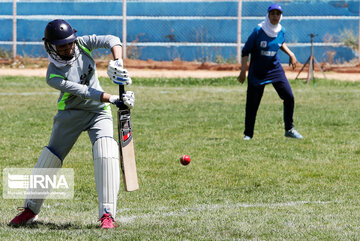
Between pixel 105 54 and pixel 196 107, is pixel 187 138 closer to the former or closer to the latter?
pixel 196 107

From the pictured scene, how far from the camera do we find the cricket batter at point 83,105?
565cm

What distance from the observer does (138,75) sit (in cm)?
2423

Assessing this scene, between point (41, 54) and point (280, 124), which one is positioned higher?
point (280, 124)

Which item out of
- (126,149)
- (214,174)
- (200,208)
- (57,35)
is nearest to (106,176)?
(126,149)

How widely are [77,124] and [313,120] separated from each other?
26.4 feet

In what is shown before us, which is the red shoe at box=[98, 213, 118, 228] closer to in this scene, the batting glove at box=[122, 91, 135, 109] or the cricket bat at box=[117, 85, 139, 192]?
the cricket bat at box=[117, 85, 139, 192]

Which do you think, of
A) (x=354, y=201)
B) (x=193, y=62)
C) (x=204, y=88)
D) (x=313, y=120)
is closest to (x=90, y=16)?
(x=193, y=62)

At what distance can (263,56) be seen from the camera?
10.9 m

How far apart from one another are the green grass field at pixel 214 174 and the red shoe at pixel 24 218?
0.38 ft

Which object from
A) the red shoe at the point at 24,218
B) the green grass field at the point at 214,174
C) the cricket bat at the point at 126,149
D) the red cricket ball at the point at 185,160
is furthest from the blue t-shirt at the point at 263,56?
the red shoe at the point at 24,218

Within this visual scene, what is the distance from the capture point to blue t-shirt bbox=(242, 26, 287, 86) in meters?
10.8

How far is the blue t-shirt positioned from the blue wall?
1613 centimetres

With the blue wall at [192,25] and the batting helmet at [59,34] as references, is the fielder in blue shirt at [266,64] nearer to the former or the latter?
the batting helmet at [59,34]

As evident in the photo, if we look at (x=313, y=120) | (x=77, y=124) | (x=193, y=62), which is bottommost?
(x=193, y=62)
